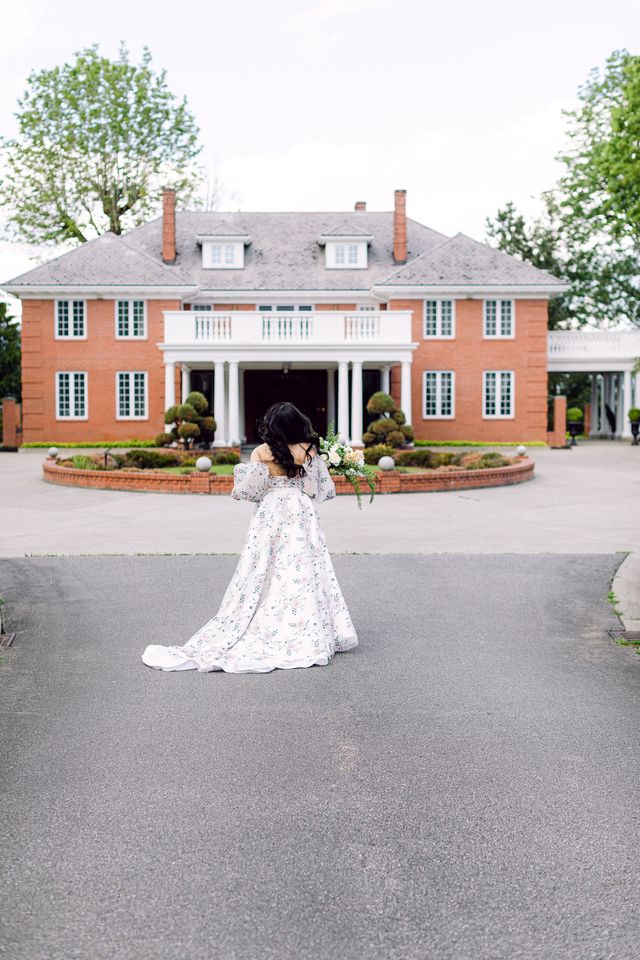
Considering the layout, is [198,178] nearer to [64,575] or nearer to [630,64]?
[630,64]

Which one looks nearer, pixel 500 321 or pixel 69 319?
pixel 69 319

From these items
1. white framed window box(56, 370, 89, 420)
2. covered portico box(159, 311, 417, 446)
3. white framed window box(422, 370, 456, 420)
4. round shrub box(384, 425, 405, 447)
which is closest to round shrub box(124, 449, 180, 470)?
covered portico box(159, 311, 417, 446)

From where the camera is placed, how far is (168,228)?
39750mm

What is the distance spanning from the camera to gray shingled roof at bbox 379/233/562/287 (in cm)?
3722

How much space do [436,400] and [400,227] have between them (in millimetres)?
7501

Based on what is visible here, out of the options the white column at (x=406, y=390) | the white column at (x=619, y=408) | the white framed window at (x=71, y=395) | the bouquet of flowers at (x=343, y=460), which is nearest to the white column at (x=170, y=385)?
the white framed window at (x=71, y=395)

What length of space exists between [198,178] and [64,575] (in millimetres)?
42726

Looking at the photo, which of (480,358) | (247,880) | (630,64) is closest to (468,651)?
(247,880)

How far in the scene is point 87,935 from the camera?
324 centimetres

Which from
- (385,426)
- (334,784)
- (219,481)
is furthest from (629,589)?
(385,426)

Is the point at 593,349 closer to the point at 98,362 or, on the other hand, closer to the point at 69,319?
the point at 98,362

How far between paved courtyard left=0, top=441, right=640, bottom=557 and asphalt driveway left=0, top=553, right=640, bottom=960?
188 inches

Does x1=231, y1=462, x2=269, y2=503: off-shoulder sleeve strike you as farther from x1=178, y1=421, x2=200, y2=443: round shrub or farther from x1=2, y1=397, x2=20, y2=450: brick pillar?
x1=2, y1=397, x2=20, y2=450: brick pillar

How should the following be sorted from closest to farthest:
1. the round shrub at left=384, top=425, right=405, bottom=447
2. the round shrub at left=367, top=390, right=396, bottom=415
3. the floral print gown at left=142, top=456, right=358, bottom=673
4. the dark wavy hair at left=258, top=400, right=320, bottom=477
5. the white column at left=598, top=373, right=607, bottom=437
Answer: the floral print gown at left=142, top=456, right=358, bottom=673, the dark wavy hair at left=258, top=400, right=320, bottom=477, the round shrub at left=384, top=425, right=405, bottom=447, the round shrub at left=367, top=390, right=396, bottom=415, the white column at left=598, top=373, right=607, bottom=437
